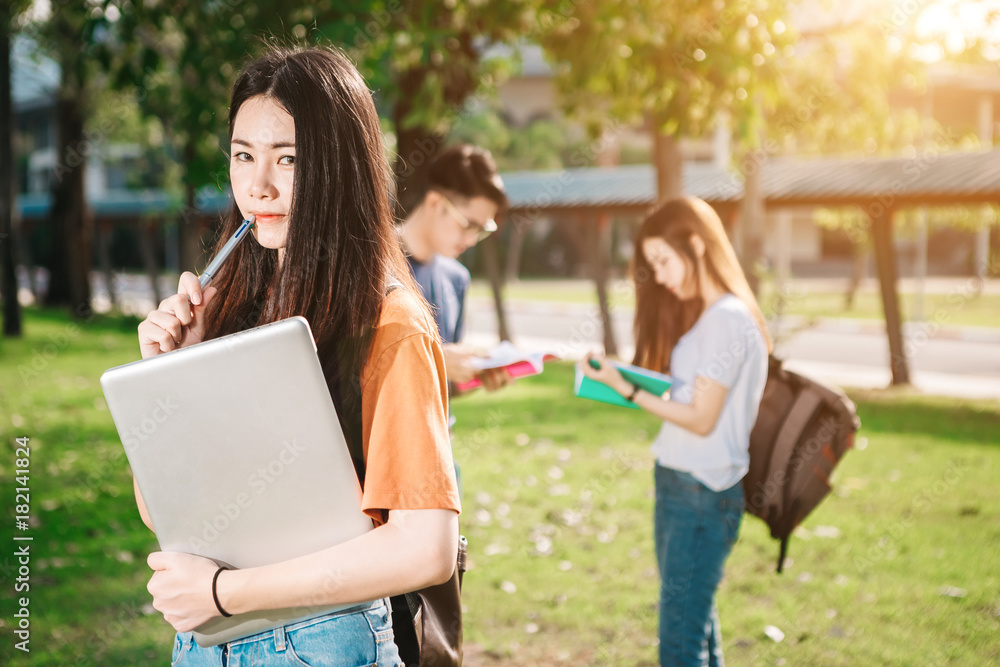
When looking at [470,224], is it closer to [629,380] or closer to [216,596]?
[629,380]

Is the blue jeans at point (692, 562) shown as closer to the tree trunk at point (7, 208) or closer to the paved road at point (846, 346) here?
the paved road at point (846, 346)

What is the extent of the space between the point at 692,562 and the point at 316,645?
1.66 metres

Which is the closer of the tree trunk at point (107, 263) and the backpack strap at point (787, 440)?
the backpack strap at point (787, 440)

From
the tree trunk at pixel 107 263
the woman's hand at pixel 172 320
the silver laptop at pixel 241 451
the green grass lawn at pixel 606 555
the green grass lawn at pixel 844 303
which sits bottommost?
the green grass lawn at pixel 844 303

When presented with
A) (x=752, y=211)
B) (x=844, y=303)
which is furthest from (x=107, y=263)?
(x=844, y=303)

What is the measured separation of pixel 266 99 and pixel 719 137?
1269 inches

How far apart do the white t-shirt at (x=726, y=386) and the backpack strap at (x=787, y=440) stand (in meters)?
0.12

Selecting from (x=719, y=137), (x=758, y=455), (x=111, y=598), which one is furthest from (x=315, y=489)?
(x=719, y=137)

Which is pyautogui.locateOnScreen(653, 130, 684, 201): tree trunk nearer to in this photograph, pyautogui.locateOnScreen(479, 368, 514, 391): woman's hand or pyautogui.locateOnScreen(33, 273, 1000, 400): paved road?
pyautogui.locateOnScreen(33, 273, 1000, 400): paved road

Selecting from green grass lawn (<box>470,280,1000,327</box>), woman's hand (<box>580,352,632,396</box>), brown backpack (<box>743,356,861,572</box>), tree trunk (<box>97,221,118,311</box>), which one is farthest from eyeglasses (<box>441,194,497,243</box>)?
tree trunk (<box>97,221,118,311</box>)

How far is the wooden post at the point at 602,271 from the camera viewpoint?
1359 cm

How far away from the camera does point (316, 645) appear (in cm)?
134

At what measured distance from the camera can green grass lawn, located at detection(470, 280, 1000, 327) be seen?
19766mm

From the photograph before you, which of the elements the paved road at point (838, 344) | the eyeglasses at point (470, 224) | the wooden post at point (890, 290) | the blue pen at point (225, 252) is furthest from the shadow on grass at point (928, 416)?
the blue pen at point (225, 252)
